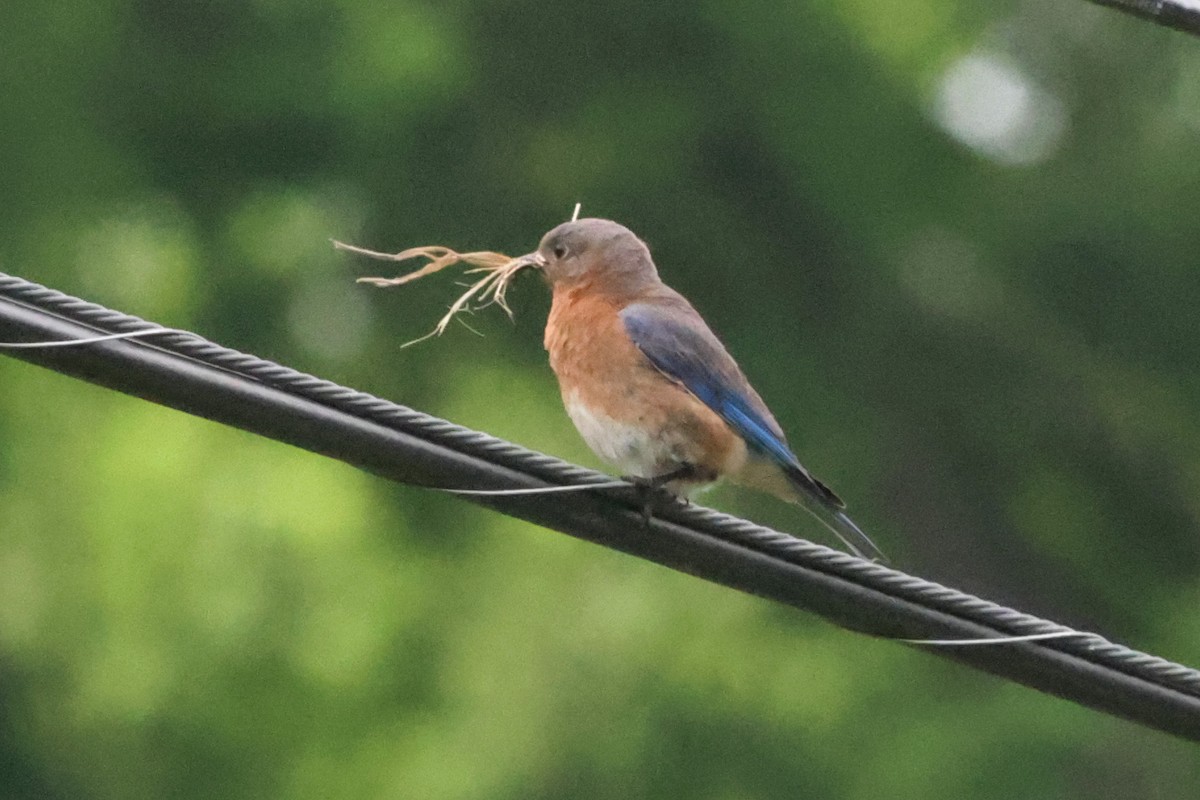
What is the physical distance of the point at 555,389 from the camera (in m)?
8.10

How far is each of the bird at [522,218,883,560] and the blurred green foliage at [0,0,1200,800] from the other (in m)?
1.93

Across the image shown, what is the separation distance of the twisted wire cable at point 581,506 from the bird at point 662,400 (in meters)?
0.89

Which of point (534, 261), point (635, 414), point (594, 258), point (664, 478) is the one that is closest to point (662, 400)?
point (635, 414)

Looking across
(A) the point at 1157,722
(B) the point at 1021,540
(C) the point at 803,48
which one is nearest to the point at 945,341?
(B) the point at 1021,540

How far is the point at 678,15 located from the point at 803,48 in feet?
2.72

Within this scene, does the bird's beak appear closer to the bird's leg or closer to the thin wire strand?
the bird's leg

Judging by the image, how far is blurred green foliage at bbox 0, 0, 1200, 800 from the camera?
6.69 metres

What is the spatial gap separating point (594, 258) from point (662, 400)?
0.69m

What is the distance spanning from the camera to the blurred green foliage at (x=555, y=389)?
6.69 m

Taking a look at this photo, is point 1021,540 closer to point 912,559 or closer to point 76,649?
point 912,559

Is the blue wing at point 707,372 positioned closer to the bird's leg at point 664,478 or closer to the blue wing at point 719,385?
the blue wing at point 719,385

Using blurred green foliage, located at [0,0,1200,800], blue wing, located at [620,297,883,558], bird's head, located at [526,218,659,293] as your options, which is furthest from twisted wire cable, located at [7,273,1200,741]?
blurred green foliage, located at [0,0,1200,800]

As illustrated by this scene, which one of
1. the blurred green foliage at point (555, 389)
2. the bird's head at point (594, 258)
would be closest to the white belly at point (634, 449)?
the bird's head at point (594, 258)

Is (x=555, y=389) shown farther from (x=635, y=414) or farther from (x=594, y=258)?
(x=635, y=414)
